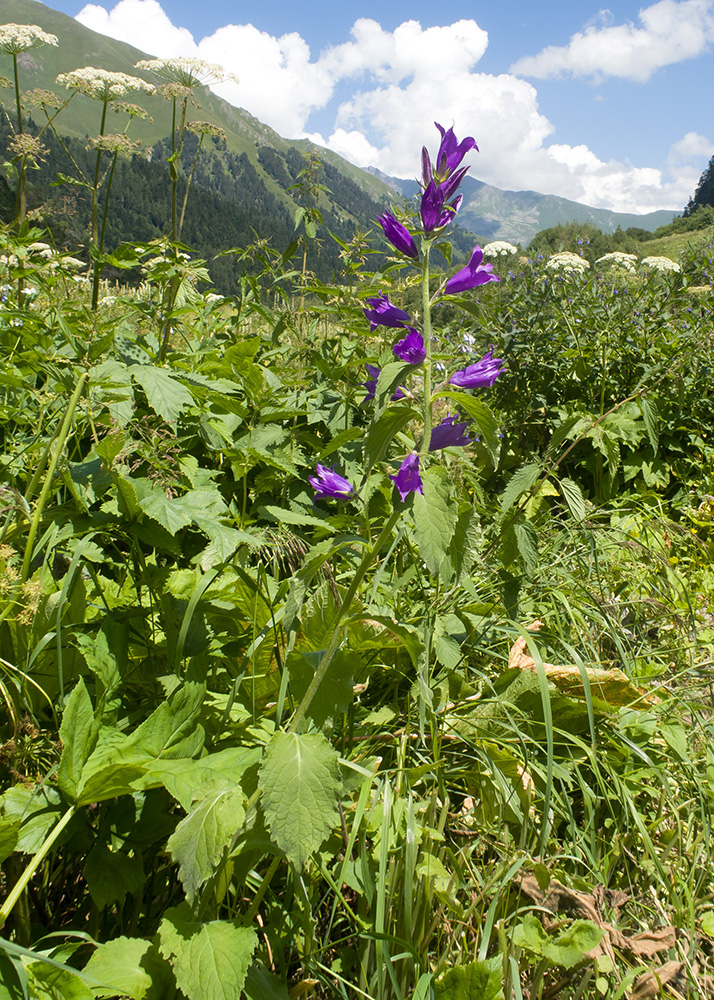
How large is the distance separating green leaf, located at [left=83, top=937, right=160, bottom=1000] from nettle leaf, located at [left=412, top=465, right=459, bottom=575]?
86cm

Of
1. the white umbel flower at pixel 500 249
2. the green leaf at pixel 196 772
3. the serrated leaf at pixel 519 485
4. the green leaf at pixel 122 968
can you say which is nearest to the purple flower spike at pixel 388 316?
the serrated leaf at pixel 519 485

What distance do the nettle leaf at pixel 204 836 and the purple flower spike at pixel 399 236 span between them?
3.77ft

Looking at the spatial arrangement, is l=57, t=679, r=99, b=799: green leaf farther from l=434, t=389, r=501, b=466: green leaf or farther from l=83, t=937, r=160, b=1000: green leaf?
l=434, t=389, r=501, b=466: green leaf

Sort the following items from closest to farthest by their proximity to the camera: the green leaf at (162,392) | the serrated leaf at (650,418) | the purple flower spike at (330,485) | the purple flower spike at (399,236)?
the purple flower spike at (399,236) → the purple flower spike at (330,485) → the green leaf at (162,392) → the serrated leaf at (650,418)

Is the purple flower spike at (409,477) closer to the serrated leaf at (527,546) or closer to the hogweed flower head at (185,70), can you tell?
the serrated leaf at (527,546)

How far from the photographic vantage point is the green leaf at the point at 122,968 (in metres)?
0.96

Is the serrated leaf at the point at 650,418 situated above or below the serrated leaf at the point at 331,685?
above

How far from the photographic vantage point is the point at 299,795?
3.02 ft

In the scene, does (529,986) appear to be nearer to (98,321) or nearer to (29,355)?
(29,355)

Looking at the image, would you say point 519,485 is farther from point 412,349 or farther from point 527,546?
point 412,349

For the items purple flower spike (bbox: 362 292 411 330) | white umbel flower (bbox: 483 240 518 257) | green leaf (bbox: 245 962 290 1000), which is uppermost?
white umbel flower (bbox: 483 240 518 257)

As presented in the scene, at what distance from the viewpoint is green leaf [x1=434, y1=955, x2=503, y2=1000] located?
40.3 inches

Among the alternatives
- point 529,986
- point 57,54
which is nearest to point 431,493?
point 529,986

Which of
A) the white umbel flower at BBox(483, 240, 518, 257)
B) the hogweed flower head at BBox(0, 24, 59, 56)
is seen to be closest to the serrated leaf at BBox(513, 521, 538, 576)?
the hogweed flower head at BBox(0, 24, 59, 56)
